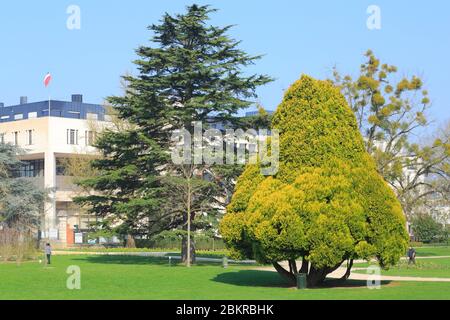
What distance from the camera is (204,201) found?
1983 inches

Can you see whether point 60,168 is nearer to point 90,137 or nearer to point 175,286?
point 90,137

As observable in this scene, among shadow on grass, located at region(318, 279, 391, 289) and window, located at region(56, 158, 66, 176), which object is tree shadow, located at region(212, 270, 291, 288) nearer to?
shadow on grass, located at region(318, 279, 391, 289)

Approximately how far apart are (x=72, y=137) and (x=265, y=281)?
6075cm

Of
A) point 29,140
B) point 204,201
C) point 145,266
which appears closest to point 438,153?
point 204,201

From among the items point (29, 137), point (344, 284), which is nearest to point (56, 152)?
point (29, 137)

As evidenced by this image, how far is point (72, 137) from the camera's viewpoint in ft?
307

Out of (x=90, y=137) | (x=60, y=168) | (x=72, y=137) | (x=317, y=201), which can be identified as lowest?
(x=317, y=201)

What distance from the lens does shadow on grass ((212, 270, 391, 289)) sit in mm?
33938

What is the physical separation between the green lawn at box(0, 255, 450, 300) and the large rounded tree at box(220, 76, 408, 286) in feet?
4.84

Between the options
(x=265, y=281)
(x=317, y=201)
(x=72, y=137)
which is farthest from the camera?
(x=72, y=137)

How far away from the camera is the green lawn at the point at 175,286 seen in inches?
1120

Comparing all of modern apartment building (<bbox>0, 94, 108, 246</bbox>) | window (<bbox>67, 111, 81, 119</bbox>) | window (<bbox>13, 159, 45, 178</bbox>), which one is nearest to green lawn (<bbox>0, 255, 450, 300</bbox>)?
modern apartment building (<bbox>0, 94, 108, 246</bbox>)
